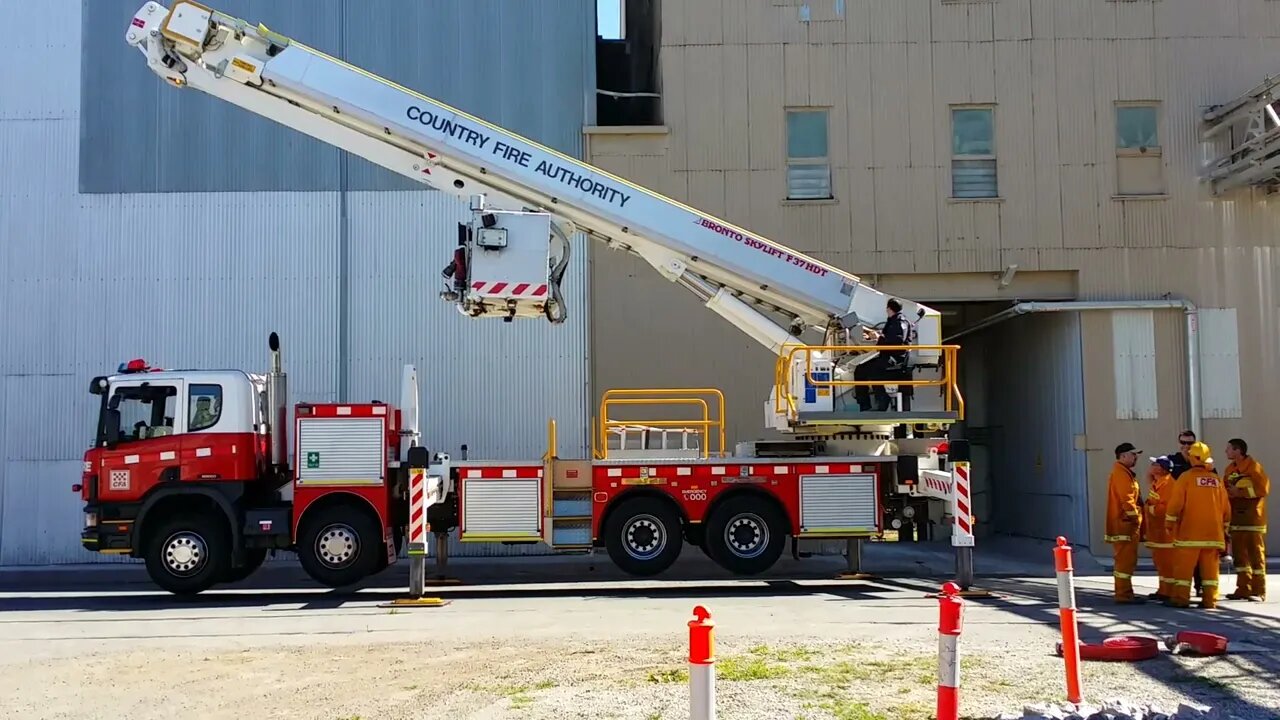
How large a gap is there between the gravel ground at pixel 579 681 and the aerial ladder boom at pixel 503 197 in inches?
200

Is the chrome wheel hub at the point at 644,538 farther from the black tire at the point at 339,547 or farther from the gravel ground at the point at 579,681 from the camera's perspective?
the gravel ground at the point at 579,681

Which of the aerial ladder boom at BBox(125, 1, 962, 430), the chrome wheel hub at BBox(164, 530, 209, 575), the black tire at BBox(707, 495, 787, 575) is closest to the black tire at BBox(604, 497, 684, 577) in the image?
the black tire at BBox(707, 495, 787, 575)

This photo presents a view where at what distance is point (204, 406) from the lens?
43.9 ft

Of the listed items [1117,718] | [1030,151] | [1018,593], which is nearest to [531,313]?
[1018,593]

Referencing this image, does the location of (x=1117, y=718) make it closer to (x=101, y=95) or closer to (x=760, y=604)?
(x=760, y=604)

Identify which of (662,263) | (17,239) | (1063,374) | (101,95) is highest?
(101,95)

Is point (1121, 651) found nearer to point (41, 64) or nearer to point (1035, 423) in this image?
point (1035, 423)

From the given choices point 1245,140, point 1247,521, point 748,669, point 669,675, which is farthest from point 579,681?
point 1245,140

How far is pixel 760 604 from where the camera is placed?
12.0 meters

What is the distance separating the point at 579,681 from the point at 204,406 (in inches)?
305

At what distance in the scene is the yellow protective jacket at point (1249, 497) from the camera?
12383 mm

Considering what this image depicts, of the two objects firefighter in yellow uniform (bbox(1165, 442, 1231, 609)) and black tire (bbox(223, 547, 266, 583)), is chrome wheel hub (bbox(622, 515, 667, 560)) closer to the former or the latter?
black tire (bbox(223, 547, 266, 583))

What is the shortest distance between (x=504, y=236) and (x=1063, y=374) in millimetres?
10952

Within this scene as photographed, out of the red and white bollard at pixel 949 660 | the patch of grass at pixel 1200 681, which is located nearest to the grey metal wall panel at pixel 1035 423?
the patch of grass at pixel 1200 681
